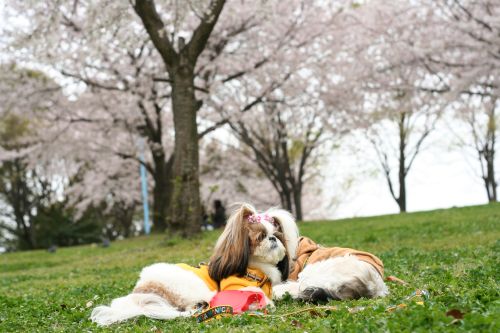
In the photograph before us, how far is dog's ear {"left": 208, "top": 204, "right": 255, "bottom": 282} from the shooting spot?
5.41 m

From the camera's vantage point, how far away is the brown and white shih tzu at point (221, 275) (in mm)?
5301

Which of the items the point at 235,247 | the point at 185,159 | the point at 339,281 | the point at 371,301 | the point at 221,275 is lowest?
the point at 371,301

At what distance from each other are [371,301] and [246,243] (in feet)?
3.85

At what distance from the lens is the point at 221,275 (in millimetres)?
5566

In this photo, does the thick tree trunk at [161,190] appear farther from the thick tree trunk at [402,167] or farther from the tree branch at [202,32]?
the thick tree trunk at [402,167]

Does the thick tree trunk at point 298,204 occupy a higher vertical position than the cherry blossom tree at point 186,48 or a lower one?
lower

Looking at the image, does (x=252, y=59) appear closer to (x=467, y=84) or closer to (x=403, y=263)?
(x=467, y=84)

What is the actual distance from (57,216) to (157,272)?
111ft

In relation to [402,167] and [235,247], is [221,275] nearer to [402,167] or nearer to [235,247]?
[235,247]

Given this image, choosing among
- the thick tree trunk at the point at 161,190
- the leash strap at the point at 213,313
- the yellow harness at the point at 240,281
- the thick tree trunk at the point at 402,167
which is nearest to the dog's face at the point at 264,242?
the yellow harness at the point at 240,281

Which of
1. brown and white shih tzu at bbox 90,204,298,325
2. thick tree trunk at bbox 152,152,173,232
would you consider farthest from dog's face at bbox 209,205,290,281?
thick tree trunk at bbox 152,152,173,232

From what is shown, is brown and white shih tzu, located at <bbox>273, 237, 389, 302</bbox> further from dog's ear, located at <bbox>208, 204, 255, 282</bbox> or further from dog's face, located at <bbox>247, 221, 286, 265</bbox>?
dog's ear, located at <bbox>208, 204, 255, 282</bbox>

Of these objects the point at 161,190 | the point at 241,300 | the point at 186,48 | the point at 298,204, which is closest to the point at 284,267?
the point at 241,300

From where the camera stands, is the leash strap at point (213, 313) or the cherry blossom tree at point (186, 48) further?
the cherry blossom tree at point (186, 48)
